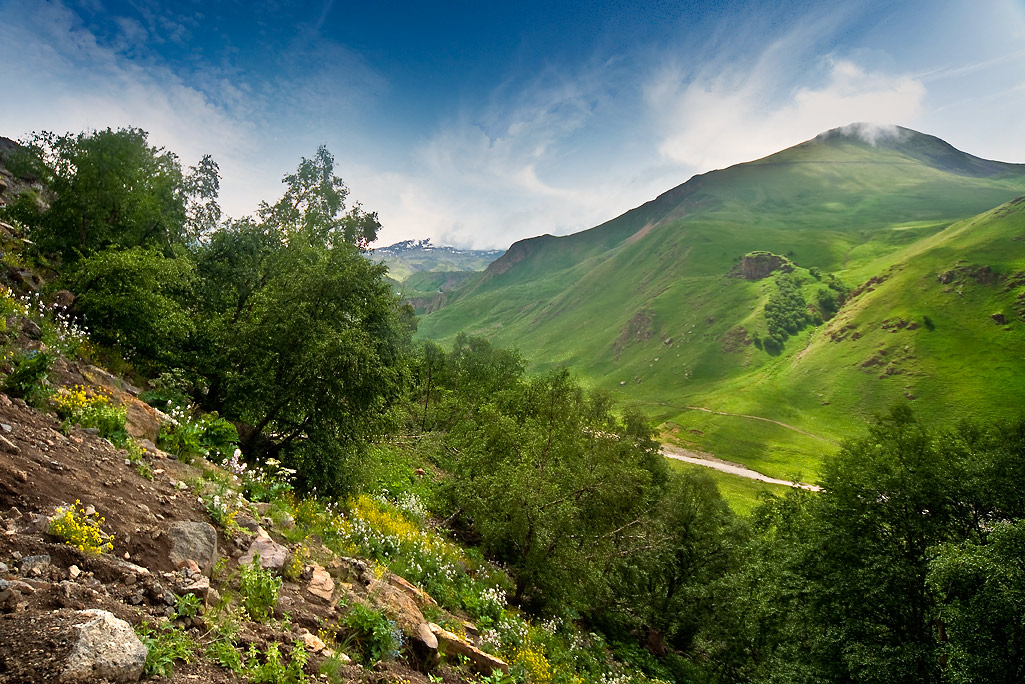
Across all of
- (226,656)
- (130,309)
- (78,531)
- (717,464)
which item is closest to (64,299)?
(130,309)

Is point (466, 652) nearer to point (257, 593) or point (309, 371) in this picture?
point (257, 593)

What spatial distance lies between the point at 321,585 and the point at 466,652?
3.86m

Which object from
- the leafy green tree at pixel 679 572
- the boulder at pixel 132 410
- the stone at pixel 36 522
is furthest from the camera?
the leafy green tree at pixel 679 572

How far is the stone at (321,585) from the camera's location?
26.5ft

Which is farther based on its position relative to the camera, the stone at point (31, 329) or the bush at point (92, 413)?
the stone at point (31, 329)

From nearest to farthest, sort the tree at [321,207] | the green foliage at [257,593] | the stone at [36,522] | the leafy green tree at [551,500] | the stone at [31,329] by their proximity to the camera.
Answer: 1. the stone at [36,522]
2. the green foliage at [257,593]
3. the stone at [31,329]
4. the leafy green tree at [551,500]
5. the tree at [321,207]

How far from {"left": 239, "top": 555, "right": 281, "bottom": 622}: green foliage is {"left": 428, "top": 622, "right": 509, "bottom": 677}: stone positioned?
4.15 metres

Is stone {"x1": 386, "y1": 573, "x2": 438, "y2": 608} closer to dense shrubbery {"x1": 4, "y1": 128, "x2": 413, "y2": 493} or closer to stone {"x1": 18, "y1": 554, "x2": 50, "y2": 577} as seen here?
dense shrubbery {"x1": 4, "y1": 128, "x2": 413, "y2": 493}

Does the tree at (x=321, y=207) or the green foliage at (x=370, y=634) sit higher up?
the tree at (x=321, y=207)

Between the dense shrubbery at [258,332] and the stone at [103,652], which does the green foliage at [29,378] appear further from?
the stone at [103,652]

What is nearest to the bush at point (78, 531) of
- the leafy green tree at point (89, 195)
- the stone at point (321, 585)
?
the stone at point (321, 585)

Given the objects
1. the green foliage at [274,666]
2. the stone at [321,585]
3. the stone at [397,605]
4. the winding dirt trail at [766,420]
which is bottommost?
the winding dirt trail at [766,420]

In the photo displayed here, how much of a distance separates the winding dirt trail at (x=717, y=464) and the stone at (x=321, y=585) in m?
83.3

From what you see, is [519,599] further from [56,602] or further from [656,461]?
[656,461]
